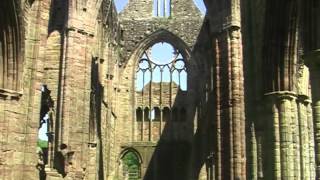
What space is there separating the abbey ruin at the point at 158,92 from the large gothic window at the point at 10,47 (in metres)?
0.02

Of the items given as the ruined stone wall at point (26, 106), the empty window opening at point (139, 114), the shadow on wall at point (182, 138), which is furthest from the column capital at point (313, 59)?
the empty window opening at point (139, 114)

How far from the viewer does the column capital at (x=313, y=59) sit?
745 centimetres

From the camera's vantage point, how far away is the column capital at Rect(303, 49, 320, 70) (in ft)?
24.4

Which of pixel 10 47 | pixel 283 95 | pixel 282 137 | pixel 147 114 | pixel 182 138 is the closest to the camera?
pixel 282 137

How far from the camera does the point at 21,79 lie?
10.0 m

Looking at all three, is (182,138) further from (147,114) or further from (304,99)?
(304,99)

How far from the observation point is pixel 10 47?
33.0ft

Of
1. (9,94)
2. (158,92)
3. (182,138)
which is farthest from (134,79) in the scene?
(9,94)

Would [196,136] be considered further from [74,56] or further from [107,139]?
[74,56]

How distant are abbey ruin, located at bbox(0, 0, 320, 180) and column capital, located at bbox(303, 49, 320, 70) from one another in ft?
0.07

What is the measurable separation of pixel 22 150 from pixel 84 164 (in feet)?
19.3

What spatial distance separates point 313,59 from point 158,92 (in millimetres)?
19400

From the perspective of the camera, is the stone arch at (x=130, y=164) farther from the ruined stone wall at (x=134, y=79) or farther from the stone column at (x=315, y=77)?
the stone column at (x=315, y=77)

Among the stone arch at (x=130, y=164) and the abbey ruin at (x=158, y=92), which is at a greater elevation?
the abbey ruin at (x=158, y=92)
